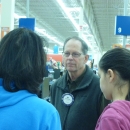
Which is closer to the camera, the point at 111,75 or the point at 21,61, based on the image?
the point at 21,61

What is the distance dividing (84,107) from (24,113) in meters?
1.17

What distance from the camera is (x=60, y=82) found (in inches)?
94.5

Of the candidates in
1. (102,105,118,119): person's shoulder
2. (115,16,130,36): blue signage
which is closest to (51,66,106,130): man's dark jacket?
(102,105,118,119): person's shoulder

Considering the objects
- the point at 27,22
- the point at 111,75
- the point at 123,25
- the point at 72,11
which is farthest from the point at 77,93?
the point at 72,11

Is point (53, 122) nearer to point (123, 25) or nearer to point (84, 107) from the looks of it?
point (84, 107)

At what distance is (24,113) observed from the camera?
102 centimetres

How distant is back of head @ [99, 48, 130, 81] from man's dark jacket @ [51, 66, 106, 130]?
2.21 ft

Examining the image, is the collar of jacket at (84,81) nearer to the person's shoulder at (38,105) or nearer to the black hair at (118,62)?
the black hair at (118,62)

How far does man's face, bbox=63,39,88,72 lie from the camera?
7.77ft

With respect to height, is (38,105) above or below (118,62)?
below

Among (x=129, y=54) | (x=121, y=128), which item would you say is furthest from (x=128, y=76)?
(x=121, y=128)

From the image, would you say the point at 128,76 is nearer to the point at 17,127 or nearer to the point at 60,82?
the point at 17,127

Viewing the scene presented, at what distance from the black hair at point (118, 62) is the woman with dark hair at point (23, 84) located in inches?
18.8

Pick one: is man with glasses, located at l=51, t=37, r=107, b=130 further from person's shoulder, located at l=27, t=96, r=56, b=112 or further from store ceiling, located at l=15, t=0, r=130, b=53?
store ceiling, located at l=15, t=0, r=130, b=53
